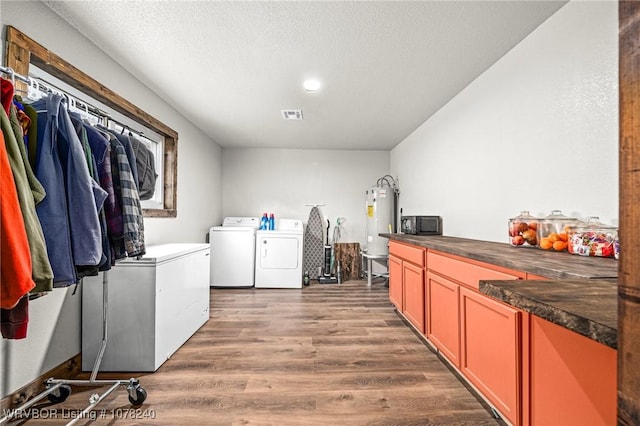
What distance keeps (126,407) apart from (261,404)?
75 cm

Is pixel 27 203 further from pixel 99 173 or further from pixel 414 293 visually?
pixel 414 293

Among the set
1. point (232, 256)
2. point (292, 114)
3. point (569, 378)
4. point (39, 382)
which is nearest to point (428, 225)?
point (292, 114)

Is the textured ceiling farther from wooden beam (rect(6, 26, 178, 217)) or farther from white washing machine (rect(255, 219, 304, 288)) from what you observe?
white washing machine (rect(255, 219, 304, 288))

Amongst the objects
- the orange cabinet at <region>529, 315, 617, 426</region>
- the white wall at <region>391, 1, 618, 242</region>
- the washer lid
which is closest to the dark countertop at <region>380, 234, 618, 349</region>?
the orange cabinet at <region>529, 315, 617, 426</region>

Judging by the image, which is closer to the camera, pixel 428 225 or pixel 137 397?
pixel 137 397

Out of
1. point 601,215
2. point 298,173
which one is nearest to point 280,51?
point 601,215

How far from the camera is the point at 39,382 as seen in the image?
161cm

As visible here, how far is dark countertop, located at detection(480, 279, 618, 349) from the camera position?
434mm

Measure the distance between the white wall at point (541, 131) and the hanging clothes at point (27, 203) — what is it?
2.36 meters

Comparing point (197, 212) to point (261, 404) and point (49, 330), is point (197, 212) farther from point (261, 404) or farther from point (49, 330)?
point (261, 404)

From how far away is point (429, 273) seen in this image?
2137mm

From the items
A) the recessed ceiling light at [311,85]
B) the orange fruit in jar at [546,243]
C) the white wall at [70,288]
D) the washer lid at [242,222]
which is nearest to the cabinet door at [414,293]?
the orange fruit in jar at [546,243]

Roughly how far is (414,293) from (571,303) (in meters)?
1.95

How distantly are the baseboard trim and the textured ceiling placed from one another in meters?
2.19
